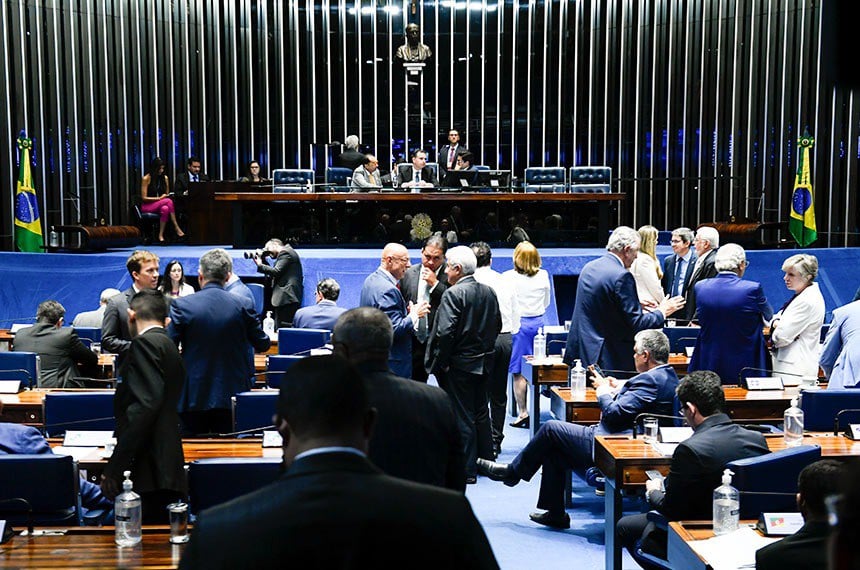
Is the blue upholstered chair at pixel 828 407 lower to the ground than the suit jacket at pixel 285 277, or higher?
lower

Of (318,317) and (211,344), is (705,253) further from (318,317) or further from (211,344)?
(211,344)

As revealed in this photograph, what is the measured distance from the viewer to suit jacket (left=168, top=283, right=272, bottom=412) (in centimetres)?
530

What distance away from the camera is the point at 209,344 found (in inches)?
209

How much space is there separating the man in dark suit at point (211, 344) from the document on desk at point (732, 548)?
8.93 ft

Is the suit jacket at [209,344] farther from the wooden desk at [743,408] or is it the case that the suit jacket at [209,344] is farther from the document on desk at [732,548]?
the document on desk at [732,548]

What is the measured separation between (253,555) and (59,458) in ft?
8.34

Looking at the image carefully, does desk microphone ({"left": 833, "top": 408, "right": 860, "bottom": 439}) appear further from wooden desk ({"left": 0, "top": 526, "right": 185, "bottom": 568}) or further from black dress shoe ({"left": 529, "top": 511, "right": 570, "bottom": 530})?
wooden desk ({"left": 0, "top": 526, "right": 185, "bottom": 568})

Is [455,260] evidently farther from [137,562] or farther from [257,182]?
[257,182]

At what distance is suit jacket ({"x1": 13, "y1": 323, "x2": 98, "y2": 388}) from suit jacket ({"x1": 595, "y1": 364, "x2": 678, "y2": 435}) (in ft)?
11.0

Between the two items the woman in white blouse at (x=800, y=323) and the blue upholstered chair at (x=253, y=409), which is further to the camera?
the woman in white blouse at (x=800, y=323)

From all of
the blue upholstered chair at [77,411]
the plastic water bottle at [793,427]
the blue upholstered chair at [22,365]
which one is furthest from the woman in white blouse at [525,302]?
the blue upholstered chair at [77,411]

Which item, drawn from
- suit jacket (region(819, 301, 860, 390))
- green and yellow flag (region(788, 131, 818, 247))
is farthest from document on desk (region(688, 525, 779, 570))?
green and yellow flag (region(788, 131, 818, 247))

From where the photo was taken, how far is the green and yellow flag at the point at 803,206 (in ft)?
46.6

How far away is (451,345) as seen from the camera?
20.7ft
